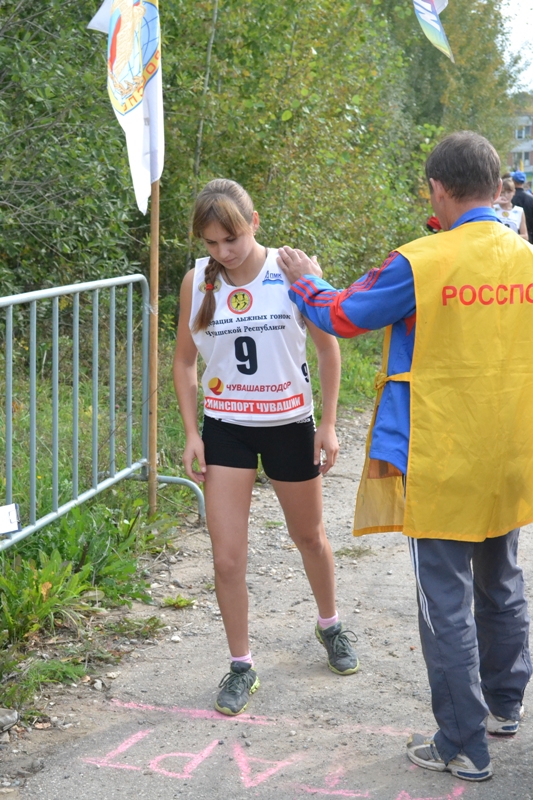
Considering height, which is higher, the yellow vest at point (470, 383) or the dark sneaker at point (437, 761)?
the yellow vest at point (470, 383)

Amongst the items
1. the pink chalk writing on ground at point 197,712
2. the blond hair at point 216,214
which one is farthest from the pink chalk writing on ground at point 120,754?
the blond hair at point 216,214

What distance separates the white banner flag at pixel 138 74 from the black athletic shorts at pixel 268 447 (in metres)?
1.83

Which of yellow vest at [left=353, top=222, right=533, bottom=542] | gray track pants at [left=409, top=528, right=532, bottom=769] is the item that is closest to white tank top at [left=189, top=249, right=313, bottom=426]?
yellow vest at [left=353, top=222, right=533, bottom=542]

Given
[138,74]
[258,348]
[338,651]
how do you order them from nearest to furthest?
[258,348]
[338,651]
[138,74]

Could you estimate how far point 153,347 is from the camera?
5.23m

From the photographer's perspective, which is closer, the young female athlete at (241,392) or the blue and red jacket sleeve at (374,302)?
the blue and red jacket sleeve at (374,302)

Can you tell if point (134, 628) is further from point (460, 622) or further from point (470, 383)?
point (470, 383)

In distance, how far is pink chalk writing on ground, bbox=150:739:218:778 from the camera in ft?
10.3

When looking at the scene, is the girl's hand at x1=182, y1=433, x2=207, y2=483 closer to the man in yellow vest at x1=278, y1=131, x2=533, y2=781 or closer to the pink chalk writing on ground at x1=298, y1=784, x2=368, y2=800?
the man in yellow vest at x1=278, y1=131, x2=533, y2=781

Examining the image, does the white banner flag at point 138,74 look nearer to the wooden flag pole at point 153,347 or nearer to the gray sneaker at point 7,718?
the wooden flag pole at point 153,347

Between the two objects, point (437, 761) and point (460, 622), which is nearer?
point (460, 622)

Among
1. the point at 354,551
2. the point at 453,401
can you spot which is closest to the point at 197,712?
the point at 453,401

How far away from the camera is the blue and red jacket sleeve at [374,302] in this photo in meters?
2.82

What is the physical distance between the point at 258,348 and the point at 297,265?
34 centimetres
